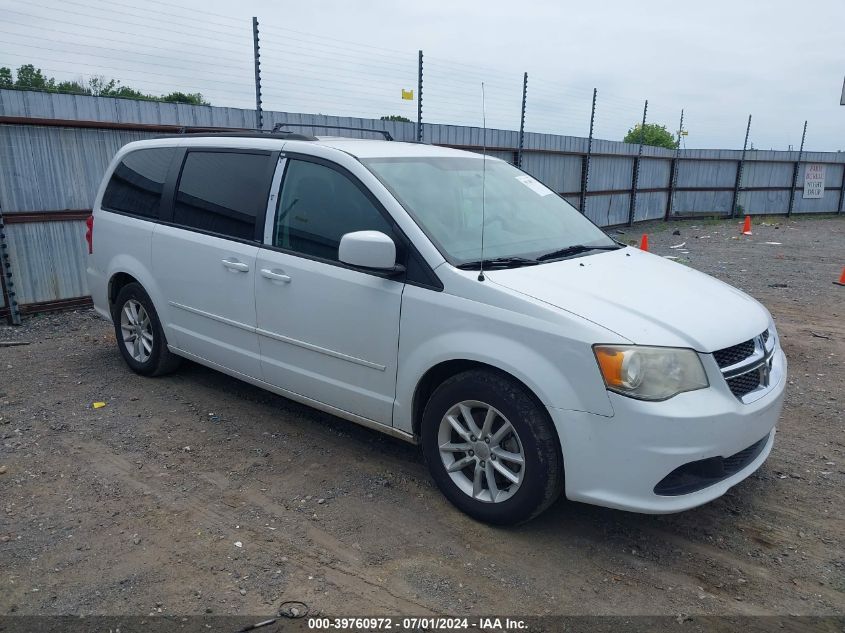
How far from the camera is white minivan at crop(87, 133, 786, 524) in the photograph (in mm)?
2943

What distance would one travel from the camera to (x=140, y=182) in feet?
17.2

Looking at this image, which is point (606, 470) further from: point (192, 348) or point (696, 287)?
point (192, 348)

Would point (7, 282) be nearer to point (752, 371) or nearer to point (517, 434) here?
point (517, 434)

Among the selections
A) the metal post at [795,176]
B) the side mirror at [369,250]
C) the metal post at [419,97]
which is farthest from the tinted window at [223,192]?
the metal post at [795,176]

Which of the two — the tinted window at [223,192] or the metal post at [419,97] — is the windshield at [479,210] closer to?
the tinted window at [223,192]

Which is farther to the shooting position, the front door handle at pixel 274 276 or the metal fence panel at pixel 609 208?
the metal fence panel at pixel 609 208

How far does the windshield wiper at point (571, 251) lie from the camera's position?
3.73 m

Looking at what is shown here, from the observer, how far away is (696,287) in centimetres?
367

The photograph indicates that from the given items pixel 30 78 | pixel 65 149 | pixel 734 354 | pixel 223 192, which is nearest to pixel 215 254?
pixel 223 192

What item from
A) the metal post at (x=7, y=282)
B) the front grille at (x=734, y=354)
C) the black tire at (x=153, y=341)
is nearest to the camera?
the front grille at (x=734, y=354)

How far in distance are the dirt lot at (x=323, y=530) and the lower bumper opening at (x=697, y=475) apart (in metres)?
0.38

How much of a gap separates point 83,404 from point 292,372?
75.4 inches

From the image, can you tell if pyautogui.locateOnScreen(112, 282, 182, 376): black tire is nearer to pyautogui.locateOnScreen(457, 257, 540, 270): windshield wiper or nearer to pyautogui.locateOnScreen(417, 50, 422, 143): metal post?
pyautogui.locateOnScreen(457, 257, 540, 270): windshield wiper

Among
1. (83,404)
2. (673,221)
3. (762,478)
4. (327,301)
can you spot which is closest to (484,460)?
(327,301)
